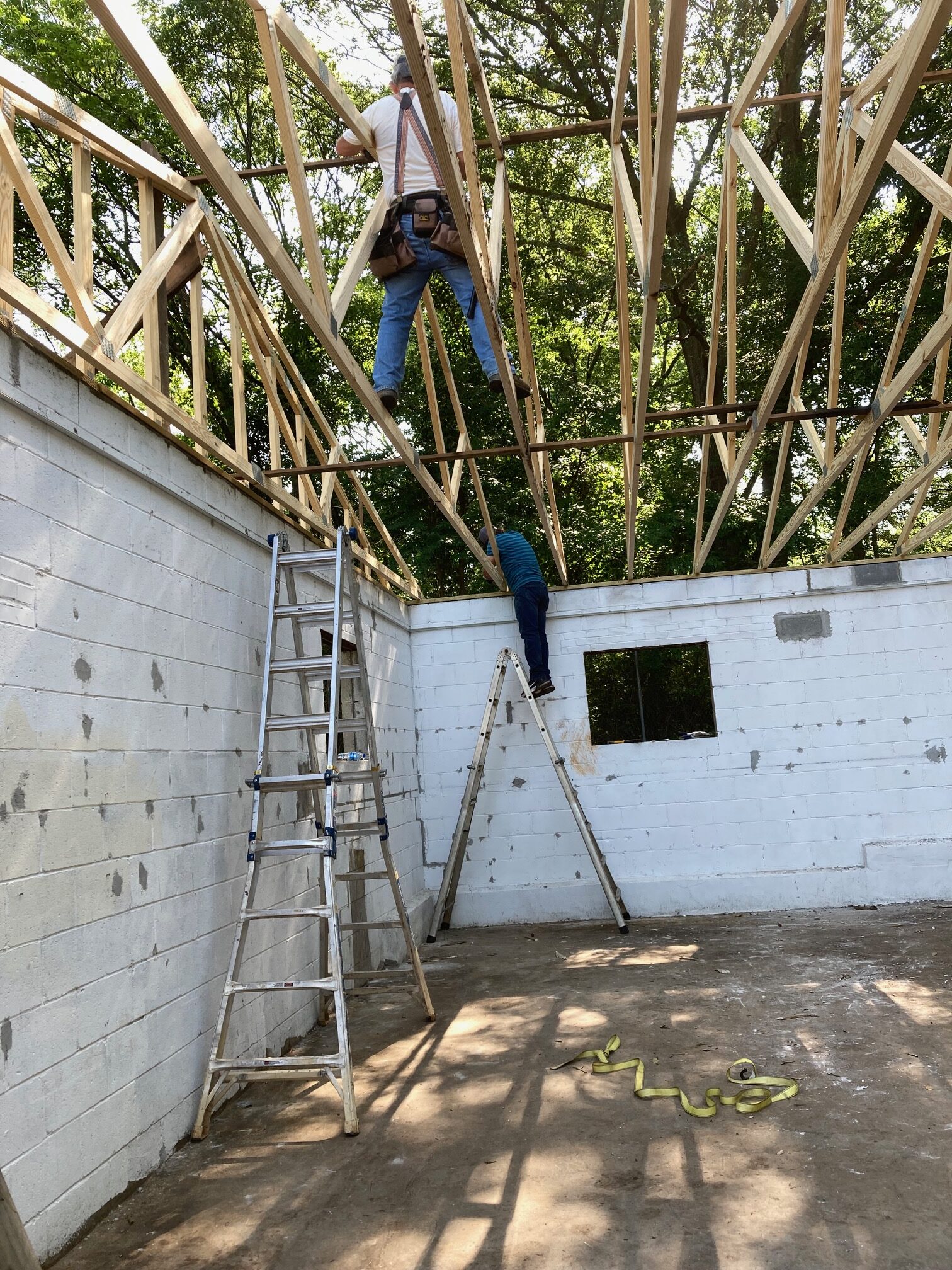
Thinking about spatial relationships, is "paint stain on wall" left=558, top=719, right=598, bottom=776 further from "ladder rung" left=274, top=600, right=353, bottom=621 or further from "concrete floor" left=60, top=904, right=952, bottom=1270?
"ladder rung" left=274, top=600, right=353, bottom=621

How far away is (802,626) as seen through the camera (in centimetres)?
815

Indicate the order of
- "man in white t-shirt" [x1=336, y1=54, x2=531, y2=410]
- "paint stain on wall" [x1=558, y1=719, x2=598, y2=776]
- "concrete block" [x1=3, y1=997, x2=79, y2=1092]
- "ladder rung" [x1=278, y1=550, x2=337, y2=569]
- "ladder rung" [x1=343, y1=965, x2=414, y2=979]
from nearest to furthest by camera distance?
"concrete block" [x1=3, y1=997, x2=79, y2=1092]
"man in white t-shirt" [x1=336, y1=54, x2=531, y2=410]
"ladder rung" [x1=343, y1=965, x2=414, y2=979]
"ladder rung" [x1=278, y1=550, x2=337, y2=569]
"paint stain on wall" [x1=558, y1=719, x2=598, y2=776]

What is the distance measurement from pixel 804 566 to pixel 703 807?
7.19 ft

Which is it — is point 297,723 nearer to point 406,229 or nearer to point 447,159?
point 406,229

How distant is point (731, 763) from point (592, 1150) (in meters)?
5.04

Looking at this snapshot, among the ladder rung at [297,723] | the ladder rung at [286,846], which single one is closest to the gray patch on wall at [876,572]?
the ladder rung at [297,723]

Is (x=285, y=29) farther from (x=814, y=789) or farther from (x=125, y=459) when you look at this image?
(x=814, y=789)

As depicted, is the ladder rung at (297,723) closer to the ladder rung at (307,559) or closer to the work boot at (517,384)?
the ladder rung at (307,559)

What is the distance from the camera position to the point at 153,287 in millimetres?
3662

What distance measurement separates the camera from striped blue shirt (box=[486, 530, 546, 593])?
8102 millimetres

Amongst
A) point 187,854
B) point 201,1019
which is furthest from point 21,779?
point 201,1019

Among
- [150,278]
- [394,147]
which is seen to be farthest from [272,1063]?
[394,147]

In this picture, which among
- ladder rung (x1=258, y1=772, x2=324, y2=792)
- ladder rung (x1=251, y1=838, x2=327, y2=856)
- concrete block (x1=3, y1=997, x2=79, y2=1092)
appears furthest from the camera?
ladder rung (x1=258, y1=772, x2=324, y2=792)

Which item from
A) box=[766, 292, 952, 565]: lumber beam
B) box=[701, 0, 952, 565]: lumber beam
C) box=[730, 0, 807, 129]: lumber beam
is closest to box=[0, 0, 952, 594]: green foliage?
box=[766, 292, 952, 565]: lumber beam
